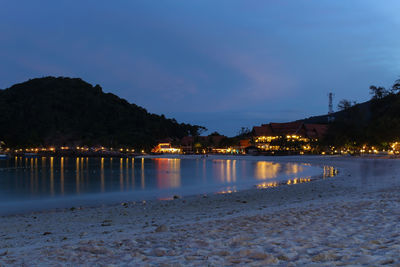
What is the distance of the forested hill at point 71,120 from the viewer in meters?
126

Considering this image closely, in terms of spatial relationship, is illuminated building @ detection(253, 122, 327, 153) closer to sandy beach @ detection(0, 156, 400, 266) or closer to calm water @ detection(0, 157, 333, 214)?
calm water @ detection(0, 157, 333, 214)

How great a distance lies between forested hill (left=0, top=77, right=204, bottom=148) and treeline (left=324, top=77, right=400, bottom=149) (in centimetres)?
6902

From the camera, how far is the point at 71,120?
450 ft

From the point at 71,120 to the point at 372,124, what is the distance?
111 m

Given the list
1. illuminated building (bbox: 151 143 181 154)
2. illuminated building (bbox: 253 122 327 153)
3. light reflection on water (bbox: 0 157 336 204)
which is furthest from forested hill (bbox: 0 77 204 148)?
light reflection on water (bbox: 0 157 336 204)

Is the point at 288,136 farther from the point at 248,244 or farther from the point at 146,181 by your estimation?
the point at 248,244

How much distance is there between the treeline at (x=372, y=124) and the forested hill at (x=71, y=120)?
69023mm

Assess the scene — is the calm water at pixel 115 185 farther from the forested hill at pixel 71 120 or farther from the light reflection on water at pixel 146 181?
the forested hill at pixel 71 120

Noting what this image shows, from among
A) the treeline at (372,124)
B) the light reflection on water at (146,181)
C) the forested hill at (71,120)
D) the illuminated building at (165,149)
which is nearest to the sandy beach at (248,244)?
the light reflection on water at (146,181)

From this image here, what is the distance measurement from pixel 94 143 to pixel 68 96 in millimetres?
27916

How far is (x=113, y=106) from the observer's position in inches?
5655

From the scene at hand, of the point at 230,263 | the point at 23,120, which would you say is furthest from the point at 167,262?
the point at 23,120

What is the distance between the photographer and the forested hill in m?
126

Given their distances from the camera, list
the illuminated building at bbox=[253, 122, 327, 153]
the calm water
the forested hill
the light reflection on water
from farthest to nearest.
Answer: the forested hill
the illuminated building at bbox=[253, 122, 327, 153]
the light reflection on water
the calm water
